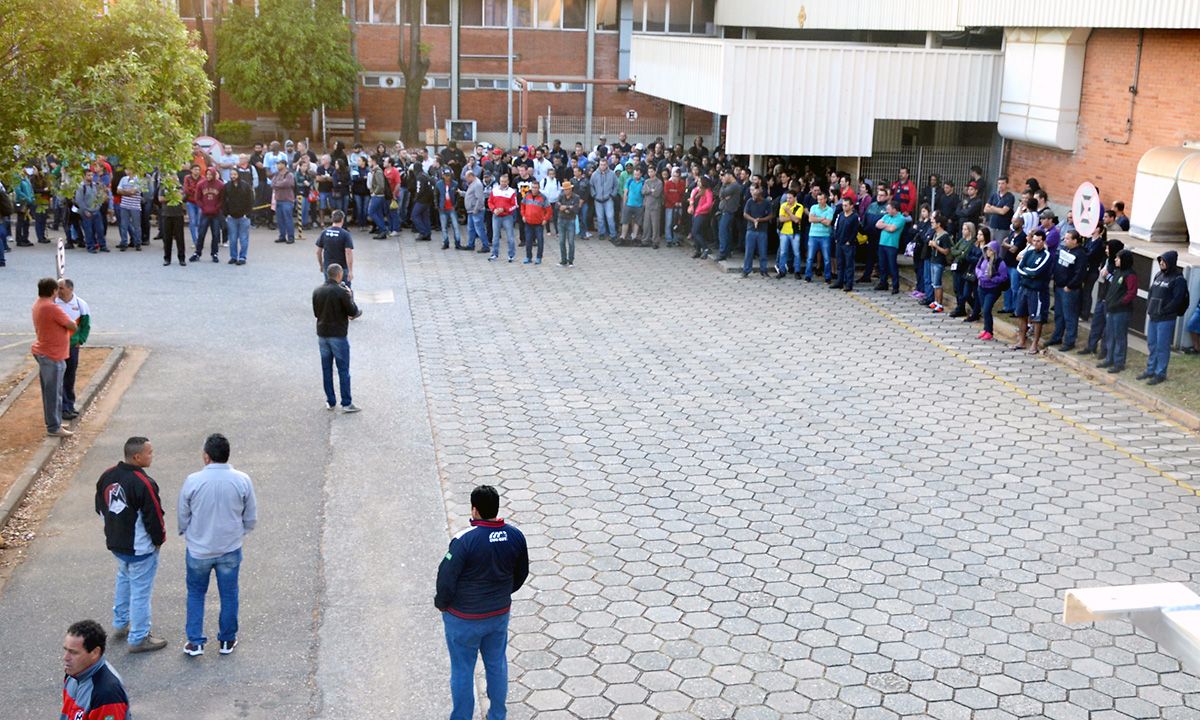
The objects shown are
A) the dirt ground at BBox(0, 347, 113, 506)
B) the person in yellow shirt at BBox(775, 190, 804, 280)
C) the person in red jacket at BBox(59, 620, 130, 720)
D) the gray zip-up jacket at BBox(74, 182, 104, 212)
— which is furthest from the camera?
the gray zip-up jacket at BBox(74, 182, 104, 212)

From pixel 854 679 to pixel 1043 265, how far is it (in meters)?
9.64

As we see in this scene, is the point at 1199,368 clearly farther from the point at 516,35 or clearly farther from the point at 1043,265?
the point at 516,35

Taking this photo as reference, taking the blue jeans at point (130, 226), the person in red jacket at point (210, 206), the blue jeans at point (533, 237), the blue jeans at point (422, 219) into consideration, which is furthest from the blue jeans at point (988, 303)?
the blue jeans at point (130, 226)

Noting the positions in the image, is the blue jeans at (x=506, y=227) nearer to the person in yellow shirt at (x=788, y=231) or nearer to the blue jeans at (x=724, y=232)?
the blue jeans at (x=724, y=232)

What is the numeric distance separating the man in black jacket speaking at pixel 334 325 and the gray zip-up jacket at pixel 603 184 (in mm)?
12272

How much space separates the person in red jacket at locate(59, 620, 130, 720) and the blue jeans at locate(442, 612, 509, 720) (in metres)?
1.84

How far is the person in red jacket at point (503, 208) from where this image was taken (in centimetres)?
2258

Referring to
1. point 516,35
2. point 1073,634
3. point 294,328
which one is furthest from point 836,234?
point 516,35

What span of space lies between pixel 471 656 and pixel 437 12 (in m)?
39.3

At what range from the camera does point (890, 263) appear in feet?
66.0

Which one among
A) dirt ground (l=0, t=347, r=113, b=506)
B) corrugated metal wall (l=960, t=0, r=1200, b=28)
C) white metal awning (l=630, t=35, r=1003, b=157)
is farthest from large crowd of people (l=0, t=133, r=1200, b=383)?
dirt ground (l=0, t=347, r=113, b=506)

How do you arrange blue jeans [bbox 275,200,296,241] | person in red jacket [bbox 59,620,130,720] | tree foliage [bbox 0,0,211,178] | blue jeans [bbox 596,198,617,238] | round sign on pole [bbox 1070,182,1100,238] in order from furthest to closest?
blue jeans [bbox 596,198,617,238] → blue jeans [bbox 275,200,296,241] → round sign on pole [bbox 1070,182,1100,238] → tree foliage [bbox 0,0,211,178] → person in red jacket [bbox 59,620,130,720]

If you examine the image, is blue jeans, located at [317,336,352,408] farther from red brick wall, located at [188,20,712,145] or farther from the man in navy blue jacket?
red brick wall, located at [188,20,712,145]

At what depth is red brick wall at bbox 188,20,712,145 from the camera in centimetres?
4319
